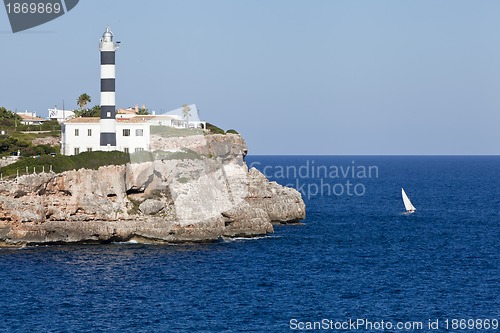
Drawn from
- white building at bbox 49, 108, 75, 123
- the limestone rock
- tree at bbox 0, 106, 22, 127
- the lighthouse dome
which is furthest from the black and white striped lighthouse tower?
white building at bbox 49, 108, 75, 123

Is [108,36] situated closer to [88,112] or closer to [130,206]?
[130,206]

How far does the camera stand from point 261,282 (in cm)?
6394

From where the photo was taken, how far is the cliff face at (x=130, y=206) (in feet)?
248

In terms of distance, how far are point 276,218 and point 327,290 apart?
35142 millimetres

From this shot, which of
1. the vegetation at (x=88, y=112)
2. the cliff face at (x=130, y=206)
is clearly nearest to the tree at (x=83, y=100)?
the vegetation at (x=88, y=112)

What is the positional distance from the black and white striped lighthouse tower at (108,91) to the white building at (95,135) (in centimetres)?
259

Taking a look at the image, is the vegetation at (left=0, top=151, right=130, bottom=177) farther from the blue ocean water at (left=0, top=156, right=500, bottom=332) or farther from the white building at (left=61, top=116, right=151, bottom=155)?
the white building at (left=61, top=116, right=151, bottom=155)

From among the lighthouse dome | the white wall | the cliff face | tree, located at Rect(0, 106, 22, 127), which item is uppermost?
the lighthouse dome

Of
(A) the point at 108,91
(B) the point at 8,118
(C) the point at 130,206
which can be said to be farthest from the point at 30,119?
(C) the point at 130,206

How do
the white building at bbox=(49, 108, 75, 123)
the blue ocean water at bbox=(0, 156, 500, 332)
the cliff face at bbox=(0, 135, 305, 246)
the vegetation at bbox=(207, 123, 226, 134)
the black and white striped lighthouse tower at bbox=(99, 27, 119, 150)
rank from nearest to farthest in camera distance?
the blue ocean water at bbox=(0, 156, 500, 332) < the cliff face at bbox=(0, 135, 305, 246) < the black and white striped lighthouse tower at bbox=(99, 27, 119, 150) < the vegetation at bbox=(207, 123, 226, 134) < the white building at bbox=(49, 108, 75, 123)

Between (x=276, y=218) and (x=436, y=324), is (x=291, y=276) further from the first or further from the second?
(x=276, y=218)

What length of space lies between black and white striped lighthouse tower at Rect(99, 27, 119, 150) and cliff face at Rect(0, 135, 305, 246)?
9070 mm

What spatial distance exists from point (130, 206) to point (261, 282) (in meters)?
19.9

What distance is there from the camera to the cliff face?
75.6m
